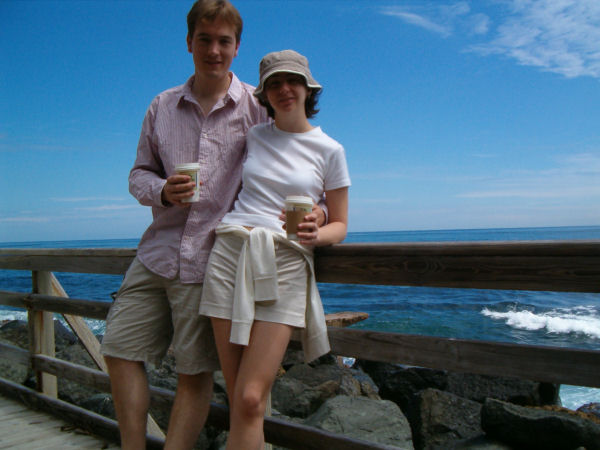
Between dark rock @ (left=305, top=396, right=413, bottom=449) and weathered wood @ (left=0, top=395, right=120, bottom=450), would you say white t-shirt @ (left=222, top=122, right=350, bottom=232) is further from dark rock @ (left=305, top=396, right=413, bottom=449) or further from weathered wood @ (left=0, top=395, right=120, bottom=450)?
dark rock @ (left=305, top=396, right=413, bottom=449)

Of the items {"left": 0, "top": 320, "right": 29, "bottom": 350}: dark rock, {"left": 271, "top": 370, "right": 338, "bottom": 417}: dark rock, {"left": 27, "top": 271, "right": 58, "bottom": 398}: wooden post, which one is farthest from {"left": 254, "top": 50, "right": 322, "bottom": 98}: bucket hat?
{"left": 0, "top": 320, "right": 29, "bottom": 350}: dark rock

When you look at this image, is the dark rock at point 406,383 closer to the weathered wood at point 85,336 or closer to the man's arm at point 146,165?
the weathered wood at point 85,336

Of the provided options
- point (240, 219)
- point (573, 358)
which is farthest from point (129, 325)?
point (573, 358)

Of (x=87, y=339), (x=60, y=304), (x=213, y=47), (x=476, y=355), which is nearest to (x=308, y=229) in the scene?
(x=476, y=355)

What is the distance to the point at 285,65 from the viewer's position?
196cm

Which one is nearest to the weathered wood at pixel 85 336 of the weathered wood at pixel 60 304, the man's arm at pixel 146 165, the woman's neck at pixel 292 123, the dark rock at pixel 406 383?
the weathered wood at pixel 60 304

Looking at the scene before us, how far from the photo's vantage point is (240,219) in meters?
1.96

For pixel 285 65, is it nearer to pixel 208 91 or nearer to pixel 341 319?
pixel 208 91

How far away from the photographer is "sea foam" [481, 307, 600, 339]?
14.3 m

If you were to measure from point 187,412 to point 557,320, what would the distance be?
52.0 ft

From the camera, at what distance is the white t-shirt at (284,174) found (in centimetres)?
195

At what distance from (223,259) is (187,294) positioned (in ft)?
0.99

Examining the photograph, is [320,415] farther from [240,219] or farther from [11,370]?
[11,370]

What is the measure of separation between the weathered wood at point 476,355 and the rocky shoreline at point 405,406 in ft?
6.81
